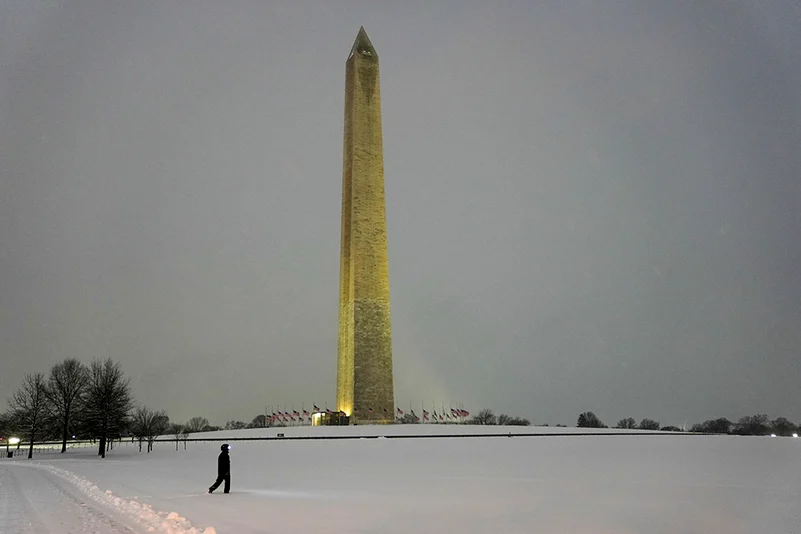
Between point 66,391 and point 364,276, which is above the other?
point 364,276

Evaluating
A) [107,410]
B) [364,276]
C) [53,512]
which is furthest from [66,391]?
[53,512]

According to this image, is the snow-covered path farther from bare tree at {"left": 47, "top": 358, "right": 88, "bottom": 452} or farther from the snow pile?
bare tree at {"left": 47, "top": 358, "right": 88, "bottom": 452}

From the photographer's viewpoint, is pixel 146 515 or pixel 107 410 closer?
pixel 146 515

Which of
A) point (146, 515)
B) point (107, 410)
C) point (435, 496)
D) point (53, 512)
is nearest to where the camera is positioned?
point (146, 515)

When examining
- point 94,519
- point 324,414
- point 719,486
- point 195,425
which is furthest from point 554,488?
point 195,425

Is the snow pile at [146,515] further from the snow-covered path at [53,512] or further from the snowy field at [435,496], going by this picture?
the snow-covered path at [53,512]

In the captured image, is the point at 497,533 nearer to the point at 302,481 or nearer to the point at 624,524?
the point at 624,524

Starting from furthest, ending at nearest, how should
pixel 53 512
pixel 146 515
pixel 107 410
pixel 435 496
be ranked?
pixel 107 410 < pixel 435 496 < pixel 53 512 < pixel 146 515

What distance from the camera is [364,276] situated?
138ft

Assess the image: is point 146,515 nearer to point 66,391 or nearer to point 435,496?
point 435,496

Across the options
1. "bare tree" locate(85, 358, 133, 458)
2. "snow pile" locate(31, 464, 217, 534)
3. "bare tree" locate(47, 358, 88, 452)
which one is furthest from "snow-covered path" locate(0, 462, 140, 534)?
"bare tree" locate(47, 358, 88, 452)

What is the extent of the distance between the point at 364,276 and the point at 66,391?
794 inches

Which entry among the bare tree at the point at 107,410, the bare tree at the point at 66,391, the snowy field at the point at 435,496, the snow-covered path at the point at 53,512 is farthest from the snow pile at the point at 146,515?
the bare tree at the point at 66,391

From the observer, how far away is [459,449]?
24.5 metres
